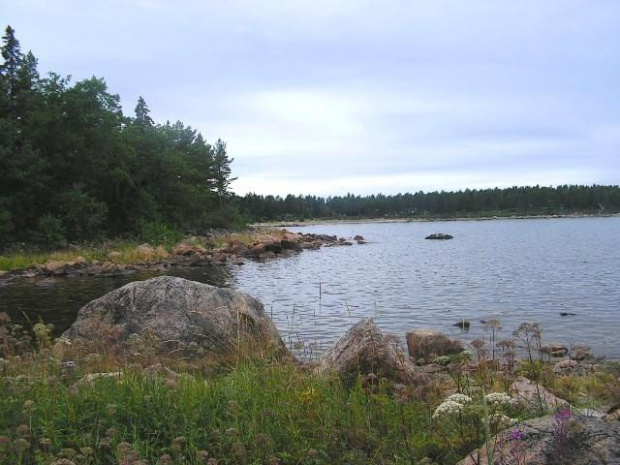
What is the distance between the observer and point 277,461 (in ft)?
13.2

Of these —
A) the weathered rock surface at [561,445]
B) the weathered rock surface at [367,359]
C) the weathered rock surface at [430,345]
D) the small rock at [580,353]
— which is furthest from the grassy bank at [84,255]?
the weathered rock surface at [561,445]

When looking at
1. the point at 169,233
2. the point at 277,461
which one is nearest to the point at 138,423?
the point at 277,461

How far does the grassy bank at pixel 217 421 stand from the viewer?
4.16m

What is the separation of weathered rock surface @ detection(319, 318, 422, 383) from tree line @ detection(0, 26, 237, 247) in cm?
3678

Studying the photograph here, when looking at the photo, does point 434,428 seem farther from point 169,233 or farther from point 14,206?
point 169,233

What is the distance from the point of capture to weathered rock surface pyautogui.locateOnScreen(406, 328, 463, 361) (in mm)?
12375

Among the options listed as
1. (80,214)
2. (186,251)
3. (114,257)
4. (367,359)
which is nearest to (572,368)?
(367,359)

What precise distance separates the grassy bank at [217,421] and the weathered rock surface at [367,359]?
4.00 feet

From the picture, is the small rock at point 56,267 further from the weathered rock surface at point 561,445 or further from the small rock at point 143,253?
the weathered rock surface at point 561,445

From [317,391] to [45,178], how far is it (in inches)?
1639

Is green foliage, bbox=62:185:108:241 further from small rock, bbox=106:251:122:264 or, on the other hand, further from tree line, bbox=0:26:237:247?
small rock, bbox=106:251:122:264

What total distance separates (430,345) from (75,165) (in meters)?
40.5

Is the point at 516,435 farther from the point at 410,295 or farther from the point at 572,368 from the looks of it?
the point at 410,295

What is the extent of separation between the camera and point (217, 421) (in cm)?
480
